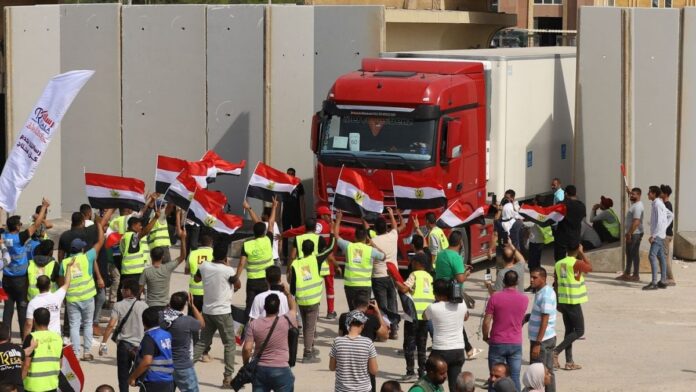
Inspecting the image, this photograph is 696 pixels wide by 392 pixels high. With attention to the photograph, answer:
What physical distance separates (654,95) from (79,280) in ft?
36.0

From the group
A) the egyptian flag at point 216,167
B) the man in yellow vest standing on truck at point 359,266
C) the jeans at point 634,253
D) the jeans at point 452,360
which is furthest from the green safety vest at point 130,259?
the jeans at point 634,253

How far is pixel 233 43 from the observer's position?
83.1 ft

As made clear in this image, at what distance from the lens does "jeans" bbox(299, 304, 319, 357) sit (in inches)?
648

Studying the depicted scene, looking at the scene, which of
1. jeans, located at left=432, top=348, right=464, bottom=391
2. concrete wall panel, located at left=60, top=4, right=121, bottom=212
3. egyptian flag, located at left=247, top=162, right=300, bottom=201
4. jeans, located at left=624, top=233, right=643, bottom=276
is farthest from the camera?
concrete wall panel, located at left=60, top=4, right=121, bottom=212

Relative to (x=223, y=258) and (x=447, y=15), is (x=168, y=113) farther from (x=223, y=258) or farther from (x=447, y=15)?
(x=447, y=15)

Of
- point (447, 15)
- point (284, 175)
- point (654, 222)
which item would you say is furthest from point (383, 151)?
point (447, 15)

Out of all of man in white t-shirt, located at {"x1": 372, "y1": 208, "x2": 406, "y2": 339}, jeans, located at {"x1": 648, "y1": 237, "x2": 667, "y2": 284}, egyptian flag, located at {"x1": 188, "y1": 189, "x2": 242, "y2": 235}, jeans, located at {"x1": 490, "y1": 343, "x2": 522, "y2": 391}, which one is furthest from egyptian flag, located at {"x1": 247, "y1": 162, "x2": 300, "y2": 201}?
jeans, located at {"x1": 490, "y1": 343, "x2": 522, "y2": 391}

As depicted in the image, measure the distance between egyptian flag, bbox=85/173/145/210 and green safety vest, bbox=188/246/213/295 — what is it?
289 centimetres

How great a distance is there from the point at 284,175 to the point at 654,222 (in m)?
5.57

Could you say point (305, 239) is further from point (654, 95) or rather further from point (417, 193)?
point (654, 95)

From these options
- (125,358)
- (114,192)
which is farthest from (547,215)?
(125,358)

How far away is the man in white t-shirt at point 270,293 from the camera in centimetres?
1433

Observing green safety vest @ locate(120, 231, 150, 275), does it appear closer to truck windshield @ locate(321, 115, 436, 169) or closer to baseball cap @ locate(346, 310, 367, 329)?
truck windshield @ locate(321, 115, 436, 169)

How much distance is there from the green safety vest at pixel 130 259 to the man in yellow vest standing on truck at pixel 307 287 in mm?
2235
